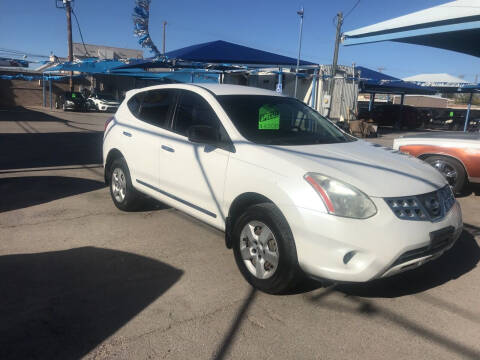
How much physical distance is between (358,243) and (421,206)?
0.67 m

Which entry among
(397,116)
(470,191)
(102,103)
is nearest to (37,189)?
(470,191)

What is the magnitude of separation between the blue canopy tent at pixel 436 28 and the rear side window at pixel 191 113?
6.44 m

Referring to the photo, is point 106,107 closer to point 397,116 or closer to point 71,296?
point 397,116

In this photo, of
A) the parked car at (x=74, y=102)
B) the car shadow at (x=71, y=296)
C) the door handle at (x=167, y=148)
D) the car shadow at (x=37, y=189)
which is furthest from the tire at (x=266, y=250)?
the parked car at (x=74, y=102)

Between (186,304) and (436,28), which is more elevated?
(436,28)

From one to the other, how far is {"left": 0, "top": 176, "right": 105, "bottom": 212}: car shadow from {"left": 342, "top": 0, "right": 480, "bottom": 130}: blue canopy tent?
744 centimetres

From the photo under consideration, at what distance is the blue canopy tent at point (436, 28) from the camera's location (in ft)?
26.7

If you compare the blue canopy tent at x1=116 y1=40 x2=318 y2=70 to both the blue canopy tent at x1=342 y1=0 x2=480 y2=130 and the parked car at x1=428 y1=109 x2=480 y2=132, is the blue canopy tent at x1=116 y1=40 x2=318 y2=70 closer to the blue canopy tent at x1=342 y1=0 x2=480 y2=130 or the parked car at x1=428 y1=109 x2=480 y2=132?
the blue canopy tent at x1=342 y1=0 x2=480 y2=130

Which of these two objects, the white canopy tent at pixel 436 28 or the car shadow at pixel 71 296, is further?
→ the white canopy tent at pixel 436 28

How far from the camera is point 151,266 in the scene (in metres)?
3.92

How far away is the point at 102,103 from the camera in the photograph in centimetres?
2958

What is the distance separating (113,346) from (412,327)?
7.17 ft

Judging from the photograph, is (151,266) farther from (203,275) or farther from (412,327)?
(412,327)

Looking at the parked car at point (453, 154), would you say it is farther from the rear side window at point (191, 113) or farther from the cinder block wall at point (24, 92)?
the cinder block wall at point (24, 92)
